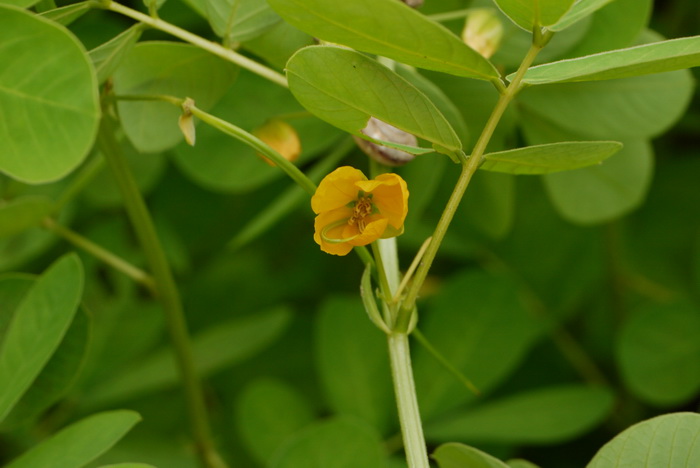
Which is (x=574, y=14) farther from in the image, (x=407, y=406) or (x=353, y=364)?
(x=353, y=364)

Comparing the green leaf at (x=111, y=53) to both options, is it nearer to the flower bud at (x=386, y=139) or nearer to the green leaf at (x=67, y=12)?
the green leaf at (x=67, y=12)

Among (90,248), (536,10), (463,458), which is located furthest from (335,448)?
(536,10)

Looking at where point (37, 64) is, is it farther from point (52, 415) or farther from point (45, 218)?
point (52, 415)

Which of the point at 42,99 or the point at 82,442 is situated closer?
the point at 42,99

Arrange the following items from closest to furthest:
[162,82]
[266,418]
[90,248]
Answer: [162,82], [90,248], [266,418]

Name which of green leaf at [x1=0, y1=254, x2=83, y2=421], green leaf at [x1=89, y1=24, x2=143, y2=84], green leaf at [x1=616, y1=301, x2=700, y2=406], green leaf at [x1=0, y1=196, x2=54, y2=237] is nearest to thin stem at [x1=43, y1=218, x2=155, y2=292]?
green leaf at [x1=0, y1=196, x2=54, y2=237]

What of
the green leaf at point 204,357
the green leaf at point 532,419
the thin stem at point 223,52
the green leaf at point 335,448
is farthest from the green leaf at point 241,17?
the green leaf at point 532,419

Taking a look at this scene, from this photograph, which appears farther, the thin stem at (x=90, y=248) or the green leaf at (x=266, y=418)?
the green leaf at (x=266, y=418)
